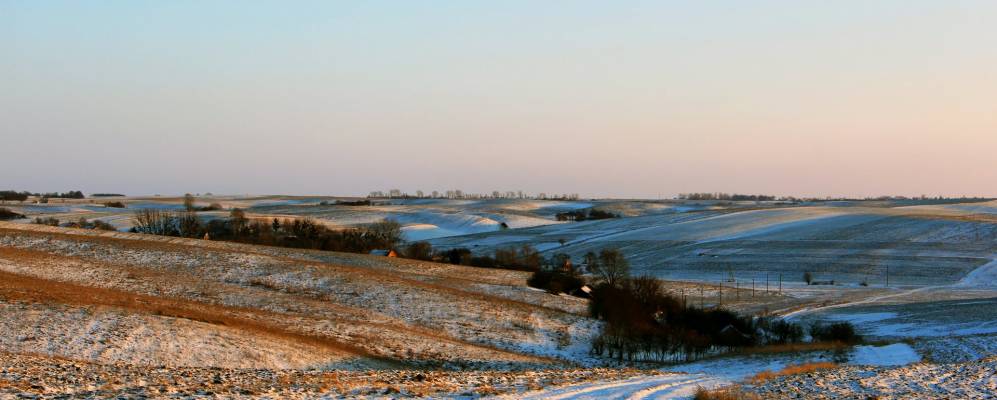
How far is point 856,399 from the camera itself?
18.6 meters

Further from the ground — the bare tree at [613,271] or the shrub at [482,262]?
the bare tree at [613,271]

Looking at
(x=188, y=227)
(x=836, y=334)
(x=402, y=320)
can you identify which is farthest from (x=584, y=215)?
(x=402, y=320)

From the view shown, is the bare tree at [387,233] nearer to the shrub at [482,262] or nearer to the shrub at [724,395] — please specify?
the shrub at [482,262]

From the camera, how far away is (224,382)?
18281mm

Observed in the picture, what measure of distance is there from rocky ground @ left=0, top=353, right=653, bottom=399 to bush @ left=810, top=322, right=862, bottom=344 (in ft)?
74.2

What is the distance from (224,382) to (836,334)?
3141 centimetres

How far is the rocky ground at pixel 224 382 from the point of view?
A: 16.1 meters

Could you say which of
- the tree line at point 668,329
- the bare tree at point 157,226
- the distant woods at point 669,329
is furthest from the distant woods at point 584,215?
the distant woods at point 669,329

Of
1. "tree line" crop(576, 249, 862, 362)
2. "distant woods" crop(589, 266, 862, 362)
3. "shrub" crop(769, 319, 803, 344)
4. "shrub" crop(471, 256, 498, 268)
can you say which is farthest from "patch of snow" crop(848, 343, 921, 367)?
"shrub" crop(471, 256, 498, 268)

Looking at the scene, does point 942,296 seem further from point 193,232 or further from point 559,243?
point 193,232

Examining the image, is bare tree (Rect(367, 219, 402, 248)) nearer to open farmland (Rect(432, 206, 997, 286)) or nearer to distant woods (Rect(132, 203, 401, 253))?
distant woods (Rect(132, 203, 401, 253))

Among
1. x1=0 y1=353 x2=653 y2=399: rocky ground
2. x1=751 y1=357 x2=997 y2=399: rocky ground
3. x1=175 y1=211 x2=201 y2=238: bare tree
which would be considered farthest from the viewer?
x1=175 y1=211 x2=201 y2=238: bare tree

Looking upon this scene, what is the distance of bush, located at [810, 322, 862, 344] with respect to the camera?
4059 centimetres

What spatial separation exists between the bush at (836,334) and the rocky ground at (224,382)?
22.6 m
